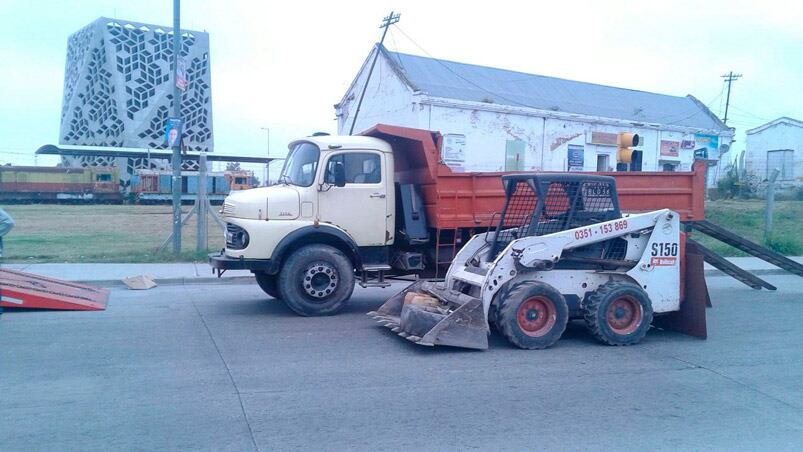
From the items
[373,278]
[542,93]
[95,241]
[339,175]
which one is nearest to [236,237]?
[339,175]

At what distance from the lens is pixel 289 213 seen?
10203 mm

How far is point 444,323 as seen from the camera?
781 centimetres

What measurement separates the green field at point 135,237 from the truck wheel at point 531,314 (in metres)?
10.2

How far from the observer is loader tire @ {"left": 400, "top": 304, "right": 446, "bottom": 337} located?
26.7 feet

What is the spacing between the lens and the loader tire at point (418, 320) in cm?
812

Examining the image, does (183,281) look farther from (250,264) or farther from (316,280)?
(316,280)

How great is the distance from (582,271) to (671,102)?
1385 inches

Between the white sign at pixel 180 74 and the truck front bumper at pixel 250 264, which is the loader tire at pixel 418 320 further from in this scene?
the white sign at pixel 180 74

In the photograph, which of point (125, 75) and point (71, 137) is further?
point (71, 137)

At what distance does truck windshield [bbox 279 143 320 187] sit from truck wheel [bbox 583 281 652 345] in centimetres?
462

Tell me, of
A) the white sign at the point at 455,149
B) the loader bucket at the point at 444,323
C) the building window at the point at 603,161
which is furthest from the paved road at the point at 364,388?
the building window at the point at 603,161

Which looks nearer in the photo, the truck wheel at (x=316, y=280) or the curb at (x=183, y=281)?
the truck wheel at (x=316, y=280)

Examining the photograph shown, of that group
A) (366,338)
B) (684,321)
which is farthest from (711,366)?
(366,338)

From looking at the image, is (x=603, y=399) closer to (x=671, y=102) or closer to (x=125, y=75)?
(x=671, y=102)
